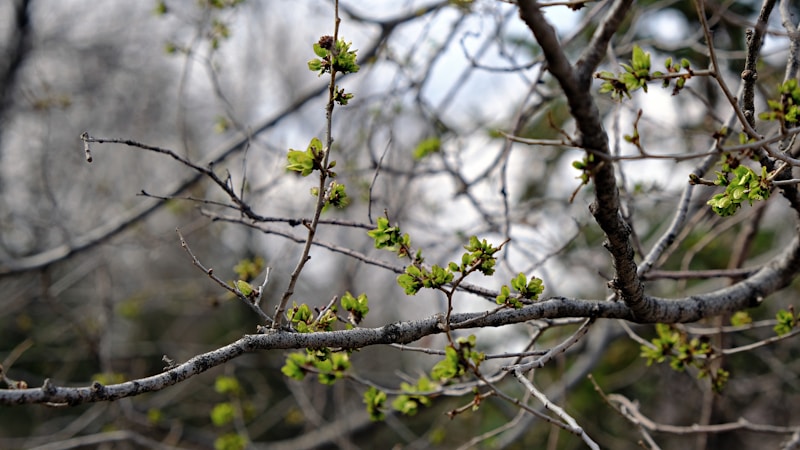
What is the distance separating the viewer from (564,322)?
212 centimetres

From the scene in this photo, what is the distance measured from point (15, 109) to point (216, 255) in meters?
3.11

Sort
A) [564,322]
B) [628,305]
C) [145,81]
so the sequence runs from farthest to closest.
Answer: [145,81] → [564,322] → [628,305]

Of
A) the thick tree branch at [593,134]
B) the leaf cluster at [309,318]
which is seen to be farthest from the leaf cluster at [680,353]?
the leaf cluster at [309,318]

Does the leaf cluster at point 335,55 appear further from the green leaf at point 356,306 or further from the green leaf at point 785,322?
the green leaf at point 785,322

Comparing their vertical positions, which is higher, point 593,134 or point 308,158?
point 308,158

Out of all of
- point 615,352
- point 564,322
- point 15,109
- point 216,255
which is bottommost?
point 564,322

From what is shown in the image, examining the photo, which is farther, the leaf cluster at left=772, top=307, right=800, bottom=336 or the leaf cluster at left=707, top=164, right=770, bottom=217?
the leaf cluster at left=772, top=307, right=800, bottom=336

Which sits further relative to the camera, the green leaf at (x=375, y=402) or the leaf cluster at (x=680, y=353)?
the leaf cluster at (x=680, y=353)

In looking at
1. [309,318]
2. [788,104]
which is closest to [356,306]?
[309,318]

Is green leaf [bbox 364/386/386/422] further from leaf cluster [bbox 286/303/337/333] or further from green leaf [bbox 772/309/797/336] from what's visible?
green leaf [bbox 772/309/797/336]

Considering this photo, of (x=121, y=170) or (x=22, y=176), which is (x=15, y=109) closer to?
(x=22, y=176)

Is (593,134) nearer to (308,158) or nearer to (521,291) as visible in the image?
(521,291)

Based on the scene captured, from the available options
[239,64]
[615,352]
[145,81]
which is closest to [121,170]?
[145,81]

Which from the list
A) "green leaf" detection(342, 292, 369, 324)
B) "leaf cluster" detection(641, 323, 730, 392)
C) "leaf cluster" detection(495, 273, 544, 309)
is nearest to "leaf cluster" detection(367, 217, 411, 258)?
"green leaf" detection(342, 292, 369, 324)
